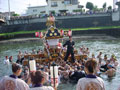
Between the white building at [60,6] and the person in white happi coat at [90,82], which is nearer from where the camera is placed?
the person in white happi coat at [90,82]

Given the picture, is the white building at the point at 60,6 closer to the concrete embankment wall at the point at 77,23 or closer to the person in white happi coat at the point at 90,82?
the concrete embankment wall at the point at 77,23

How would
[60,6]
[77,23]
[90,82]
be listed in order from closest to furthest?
[90,82]
[77,23]
[60,6]

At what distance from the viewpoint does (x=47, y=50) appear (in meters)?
20.1

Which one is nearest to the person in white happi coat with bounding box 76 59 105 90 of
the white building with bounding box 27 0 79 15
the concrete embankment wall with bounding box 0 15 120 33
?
the concrete embankment wall with bounding box 0 15 120 33

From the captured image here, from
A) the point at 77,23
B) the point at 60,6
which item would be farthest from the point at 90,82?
the point at 60,6

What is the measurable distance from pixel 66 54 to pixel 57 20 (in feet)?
160

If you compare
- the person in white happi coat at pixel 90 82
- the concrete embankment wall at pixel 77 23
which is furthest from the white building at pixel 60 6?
the person in white happi coat at pixel 90 82

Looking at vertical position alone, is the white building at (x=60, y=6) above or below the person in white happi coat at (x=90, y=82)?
above

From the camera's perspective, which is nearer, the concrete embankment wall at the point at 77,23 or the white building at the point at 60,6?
the concrete embankment wall at the point at 77,23

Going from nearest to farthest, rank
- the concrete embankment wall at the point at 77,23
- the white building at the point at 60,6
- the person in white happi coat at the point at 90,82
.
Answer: the person in white happi coat at the point at 90,82, the concrete embankment wall at the point at 77,23, the white building at the point at 60,6

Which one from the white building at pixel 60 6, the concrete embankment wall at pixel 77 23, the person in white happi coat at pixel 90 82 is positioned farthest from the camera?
the white building at pixel 60 6

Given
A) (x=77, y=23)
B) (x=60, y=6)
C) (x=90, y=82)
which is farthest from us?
(x=60, y=6)

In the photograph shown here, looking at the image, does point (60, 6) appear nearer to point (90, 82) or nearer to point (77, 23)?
point (77, 23)

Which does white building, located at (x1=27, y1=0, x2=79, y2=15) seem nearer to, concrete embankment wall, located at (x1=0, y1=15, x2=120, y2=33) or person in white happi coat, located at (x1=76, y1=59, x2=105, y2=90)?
concrete embankment wall, located at (x1=0, y1=15, x2=120, y2=33)
